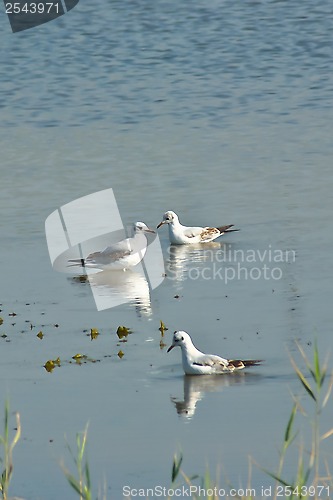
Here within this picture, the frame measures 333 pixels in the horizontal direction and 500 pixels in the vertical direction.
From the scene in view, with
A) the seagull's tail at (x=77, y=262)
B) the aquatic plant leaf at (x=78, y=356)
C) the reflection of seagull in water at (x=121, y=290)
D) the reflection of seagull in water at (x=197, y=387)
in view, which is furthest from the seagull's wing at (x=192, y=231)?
the reflection of seagull in water at (x=197, y=387)

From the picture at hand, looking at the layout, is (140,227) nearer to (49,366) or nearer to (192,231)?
(192,231)

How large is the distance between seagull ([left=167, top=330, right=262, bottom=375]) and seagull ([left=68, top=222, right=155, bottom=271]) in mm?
3773

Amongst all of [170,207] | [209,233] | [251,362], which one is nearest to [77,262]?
[209,233]

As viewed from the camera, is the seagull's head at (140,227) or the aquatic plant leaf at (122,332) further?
the seagull's head at (140,227)

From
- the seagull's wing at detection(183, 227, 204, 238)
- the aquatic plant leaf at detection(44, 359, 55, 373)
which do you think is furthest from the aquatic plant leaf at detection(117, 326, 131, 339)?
the seagull's wing at detection(183, 227, 204, 238)

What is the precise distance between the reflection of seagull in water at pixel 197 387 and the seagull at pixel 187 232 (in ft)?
15.8

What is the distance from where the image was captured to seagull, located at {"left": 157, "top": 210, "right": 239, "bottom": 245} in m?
15.4

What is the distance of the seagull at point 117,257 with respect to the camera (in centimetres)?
1441

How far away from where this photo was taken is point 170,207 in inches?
667

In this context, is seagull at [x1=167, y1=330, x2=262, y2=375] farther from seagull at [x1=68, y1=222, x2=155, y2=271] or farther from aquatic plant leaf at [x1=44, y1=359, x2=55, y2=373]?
seagull at [x1=68, y1=222, x2=155, y2=271]

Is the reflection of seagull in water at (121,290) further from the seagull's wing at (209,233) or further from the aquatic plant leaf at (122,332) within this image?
the seagull's wing at (209,233)

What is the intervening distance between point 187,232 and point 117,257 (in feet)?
4.36

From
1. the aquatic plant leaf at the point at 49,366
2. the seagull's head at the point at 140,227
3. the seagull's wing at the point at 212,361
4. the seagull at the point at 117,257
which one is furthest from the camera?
the seagull's head at the point at 140,227

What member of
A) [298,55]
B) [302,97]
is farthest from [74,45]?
[302,97]
